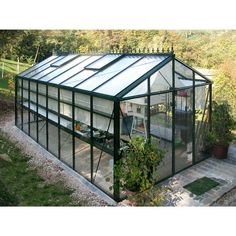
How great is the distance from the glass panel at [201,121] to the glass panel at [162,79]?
116 cm

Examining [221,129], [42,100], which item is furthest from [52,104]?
[221,129]

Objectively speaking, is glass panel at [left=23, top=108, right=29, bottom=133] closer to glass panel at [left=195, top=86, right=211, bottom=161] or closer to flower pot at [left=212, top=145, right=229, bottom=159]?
glass panel at [left=195, top=86, right=211, bottom=161]

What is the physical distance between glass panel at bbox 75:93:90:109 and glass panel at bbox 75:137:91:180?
0.83m

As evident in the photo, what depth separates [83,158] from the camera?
297 inches

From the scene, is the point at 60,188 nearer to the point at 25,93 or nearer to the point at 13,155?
the point at 13,155

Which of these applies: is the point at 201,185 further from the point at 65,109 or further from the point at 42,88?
the point at 42,88

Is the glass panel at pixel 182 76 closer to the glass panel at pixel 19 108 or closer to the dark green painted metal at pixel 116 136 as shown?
the dark green painted metal at pixel 116 136

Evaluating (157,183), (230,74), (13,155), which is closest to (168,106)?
(157,183)

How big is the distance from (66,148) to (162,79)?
2.92m

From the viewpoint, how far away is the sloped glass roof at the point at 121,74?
6637mm

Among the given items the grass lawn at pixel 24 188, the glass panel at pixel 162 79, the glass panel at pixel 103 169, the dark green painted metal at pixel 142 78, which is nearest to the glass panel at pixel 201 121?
the glass panel at pixel 162 79

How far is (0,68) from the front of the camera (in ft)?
38.7

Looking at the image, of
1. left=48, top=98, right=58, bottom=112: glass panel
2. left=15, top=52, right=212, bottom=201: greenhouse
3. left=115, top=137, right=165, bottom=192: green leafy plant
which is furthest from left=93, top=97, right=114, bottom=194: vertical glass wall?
left=48, top=98, right=58, bottom=112: glass panel

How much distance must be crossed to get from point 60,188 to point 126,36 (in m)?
6.24
